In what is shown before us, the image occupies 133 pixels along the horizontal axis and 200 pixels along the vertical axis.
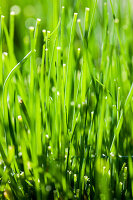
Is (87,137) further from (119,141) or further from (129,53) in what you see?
(129,53)

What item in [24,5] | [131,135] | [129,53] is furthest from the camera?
[24,5]

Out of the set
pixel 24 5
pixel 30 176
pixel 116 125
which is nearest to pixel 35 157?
pixel 30 176

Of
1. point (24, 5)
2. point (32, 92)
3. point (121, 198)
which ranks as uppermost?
point (24, 5)

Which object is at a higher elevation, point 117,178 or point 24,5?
point 24,5

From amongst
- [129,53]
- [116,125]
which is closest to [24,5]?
[129,53]

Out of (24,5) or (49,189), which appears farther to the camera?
(24,5)

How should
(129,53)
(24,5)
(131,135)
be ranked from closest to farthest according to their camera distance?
(131,135)
(129,53)
(24,5)

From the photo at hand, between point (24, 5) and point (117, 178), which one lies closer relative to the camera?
point (117, 178)

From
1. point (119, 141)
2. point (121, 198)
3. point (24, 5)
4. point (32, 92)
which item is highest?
point (24, 5)

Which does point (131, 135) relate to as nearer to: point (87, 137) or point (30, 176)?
point (87, 137)
